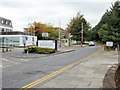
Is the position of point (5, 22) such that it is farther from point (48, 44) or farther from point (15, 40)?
point (48, 44)

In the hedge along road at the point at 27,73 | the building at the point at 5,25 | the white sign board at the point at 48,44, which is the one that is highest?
the building at the point at 5,25

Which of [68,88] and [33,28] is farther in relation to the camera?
[33,28]

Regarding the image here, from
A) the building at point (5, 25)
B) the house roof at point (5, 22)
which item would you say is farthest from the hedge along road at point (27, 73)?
the house roof at point (5, 22)

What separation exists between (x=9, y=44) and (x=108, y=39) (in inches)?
990

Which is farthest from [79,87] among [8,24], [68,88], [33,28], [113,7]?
[8,24]

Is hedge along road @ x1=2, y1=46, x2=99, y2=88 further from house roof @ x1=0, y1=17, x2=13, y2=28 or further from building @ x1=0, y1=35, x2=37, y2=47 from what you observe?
house roof @ x1=0, y1=17, x2=13, y2=28

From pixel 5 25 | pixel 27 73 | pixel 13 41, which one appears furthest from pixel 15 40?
pixel 27 73

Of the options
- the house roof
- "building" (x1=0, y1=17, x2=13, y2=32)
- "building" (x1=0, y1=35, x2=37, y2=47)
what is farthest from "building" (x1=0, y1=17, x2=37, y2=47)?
the house roof

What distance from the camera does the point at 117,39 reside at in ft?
90.9

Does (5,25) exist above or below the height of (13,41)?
above

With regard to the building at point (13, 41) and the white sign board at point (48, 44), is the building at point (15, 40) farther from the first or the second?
the white sign board at point (48, 44)

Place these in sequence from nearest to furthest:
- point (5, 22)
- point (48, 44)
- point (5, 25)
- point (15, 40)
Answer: point (48, 44) → point (15, 40) → point (5, 25) → point (5, 22)

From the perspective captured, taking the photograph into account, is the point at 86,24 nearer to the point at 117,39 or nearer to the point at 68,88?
the point at 117,39

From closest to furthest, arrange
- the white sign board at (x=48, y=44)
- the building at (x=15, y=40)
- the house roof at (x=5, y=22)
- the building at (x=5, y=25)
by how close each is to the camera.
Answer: the white sign board at (x=48, y=44) → the building at (x=15, y=40) → the building at (x=5, y=25) → the house roof at (x=5, y=22)
